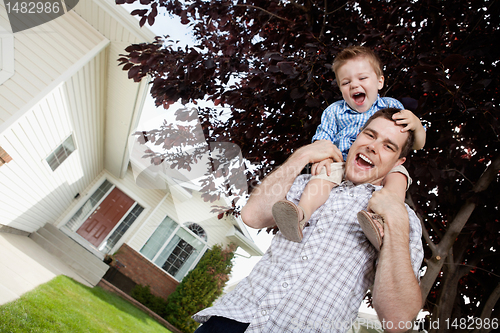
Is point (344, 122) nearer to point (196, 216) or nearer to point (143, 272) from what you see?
point (143, 272)

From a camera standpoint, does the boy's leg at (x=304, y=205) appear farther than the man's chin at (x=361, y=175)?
No

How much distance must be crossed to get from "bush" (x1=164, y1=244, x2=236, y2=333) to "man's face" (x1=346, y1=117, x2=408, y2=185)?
30.6 feet

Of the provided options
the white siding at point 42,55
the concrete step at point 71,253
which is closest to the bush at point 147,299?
the concrete step at point 71,253

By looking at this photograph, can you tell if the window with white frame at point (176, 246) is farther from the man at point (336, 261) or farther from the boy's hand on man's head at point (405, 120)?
the boy's hand on man's head at point (405, 120)

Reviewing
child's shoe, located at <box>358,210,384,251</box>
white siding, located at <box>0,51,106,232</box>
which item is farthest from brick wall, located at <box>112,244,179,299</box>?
child's shoe, located at <box>358,210,384,251</box>

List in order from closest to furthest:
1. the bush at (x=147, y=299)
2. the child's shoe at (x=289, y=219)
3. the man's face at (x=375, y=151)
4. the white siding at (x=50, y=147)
A: the child's shoe at (x=289, y=219) < the man's face at (x=375, y=151) < the white siding at (x=50, y=147) < the bush at (x=147, y=299)

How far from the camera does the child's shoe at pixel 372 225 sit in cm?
111

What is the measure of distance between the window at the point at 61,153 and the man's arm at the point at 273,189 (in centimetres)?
785

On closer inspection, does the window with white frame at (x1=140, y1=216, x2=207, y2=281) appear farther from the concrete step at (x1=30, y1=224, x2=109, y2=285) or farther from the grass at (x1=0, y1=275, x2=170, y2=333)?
the grass at (x1=0, y1=275, x2=170, y2=333)

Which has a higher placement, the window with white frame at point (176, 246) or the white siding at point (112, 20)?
the white siding at point (112, 20)

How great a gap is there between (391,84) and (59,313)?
489cm

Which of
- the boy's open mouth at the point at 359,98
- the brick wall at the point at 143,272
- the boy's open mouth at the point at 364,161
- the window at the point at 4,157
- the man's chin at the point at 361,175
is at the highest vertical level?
the boy's open mouth at the point at 359,98

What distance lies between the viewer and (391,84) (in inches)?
118

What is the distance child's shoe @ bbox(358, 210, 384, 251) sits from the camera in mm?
1107
